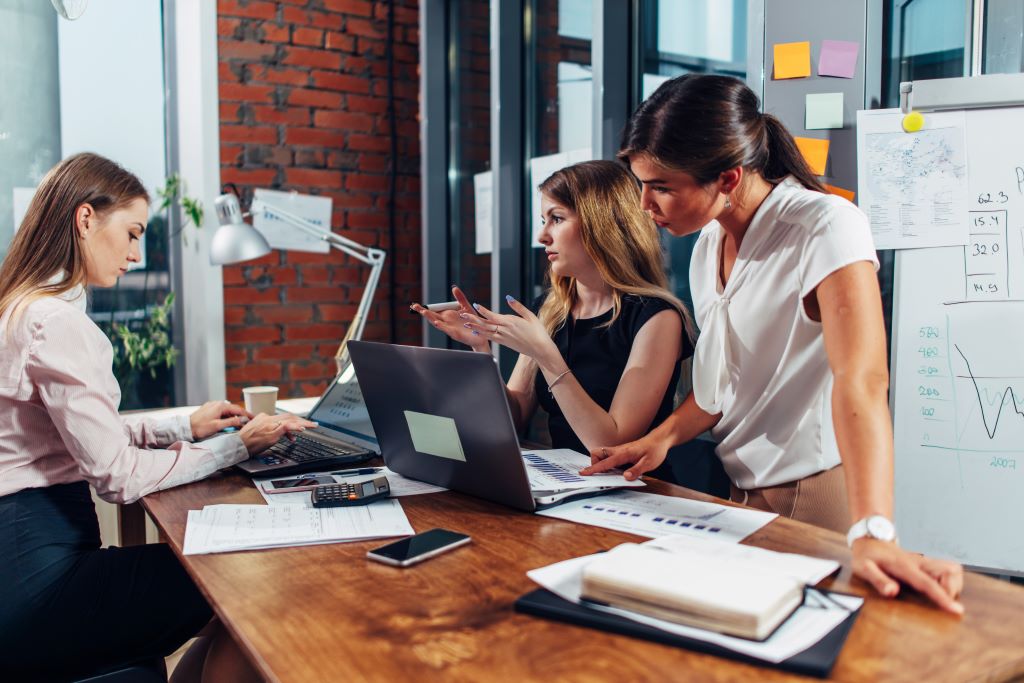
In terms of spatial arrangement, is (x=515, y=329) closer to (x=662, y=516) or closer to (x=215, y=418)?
(x=662, y=516)

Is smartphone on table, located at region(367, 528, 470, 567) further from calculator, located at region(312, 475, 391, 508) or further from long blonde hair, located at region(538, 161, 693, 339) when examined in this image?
long blonde hair, located at region(538, 161, 693, 339)

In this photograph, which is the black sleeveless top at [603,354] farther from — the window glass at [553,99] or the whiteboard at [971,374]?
the window glass at [553,99]

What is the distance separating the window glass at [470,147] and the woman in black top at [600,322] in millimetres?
1383

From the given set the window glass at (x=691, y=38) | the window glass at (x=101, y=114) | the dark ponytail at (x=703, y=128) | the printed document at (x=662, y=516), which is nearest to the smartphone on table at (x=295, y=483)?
the printed document at (x=662, y=516)

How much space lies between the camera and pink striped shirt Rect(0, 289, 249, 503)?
1305 millimetres

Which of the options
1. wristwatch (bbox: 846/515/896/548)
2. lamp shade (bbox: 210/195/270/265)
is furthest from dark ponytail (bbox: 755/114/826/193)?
lamp shade (bbox: 210/195/270/265)

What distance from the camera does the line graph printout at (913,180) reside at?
179 centimetres

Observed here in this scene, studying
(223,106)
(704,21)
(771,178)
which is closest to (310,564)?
(771,178)

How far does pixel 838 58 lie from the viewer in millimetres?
1932

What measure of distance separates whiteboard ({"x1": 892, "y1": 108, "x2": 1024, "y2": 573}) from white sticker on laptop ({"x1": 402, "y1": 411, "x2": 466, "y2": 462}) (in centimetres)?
111

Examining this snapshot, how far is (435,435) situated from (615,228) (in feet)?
2.57

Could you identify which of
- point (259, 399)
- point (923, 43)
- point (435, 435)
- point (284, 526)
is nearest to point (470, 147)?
point (259, 399)

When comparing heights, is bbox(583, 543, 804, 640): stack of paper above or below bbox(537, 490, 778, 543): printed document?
above

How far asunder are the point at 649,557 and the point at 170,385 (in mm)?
2947
